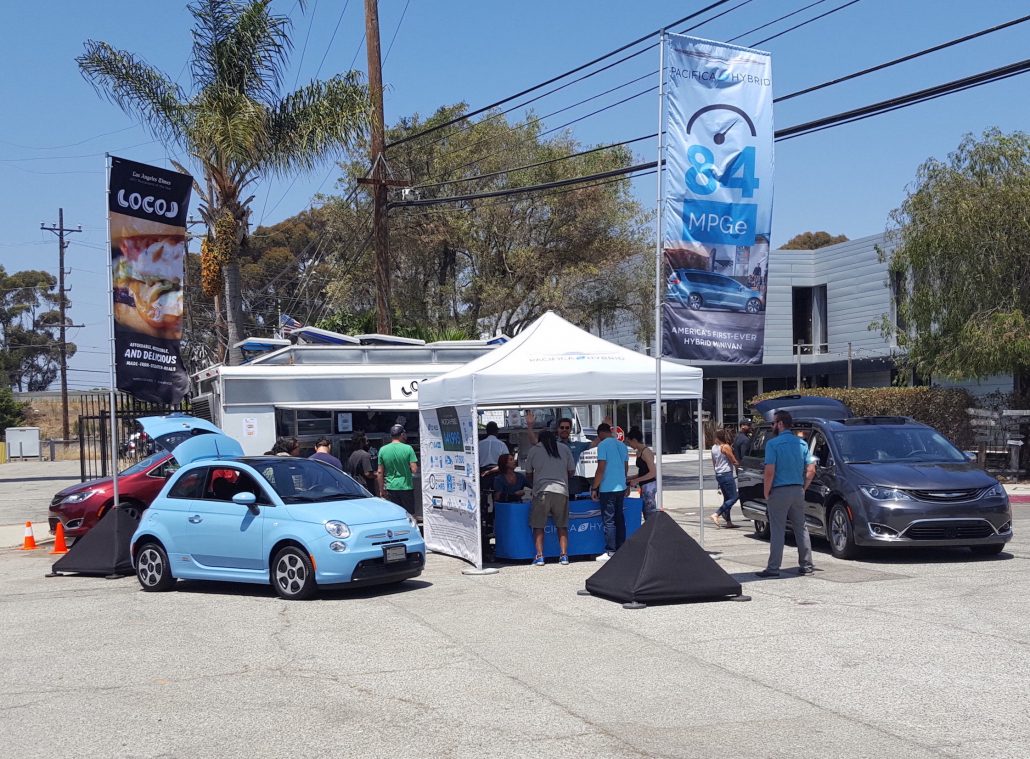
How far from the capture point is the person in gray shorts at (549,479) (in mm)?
13328

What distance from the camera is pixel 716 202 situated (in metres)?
11.7

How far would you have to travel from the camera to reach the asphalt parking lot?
630 cm

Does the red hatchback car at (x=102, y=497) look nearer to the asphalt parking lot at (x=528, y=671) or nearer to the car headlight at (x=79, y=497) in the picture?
the car headlight at (x=79, y=497)

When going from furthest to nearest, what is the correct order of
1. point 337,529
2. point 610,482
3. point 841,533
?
point 610,482 → point 841,533 → point 337,529

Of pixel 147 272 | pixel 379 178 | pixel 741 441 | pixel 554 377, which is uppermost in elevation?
pixel 379 178

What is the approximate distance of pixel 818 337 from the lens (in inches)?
1692

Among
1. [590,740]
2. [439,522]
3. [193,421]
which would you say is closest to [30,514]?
[193,421]

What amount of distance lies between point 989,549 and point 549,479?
5528mm

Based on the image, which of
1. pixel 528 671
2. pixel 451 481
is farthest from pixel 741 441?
pixel 528 671

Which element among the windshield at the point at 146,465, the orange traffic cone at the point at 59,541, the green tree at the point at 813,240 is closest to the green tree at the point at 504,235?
the windshield at the point at 146,465

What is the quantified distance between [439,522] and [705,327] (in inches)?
216

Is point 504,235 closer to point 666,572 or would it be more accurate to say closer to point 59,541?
point 59,541

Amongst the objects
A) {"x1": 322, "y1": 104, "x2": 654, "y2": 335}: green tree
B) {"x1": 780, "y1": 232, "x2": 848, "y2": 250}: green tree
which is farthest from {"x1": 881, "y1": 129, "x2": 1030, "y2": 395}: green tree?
{"x1": 780, "y1": 232, "x2": 848, "y2": 250}: green tree

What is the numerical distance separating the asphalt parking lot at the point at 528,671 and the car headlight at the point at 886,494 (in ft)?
3.03
